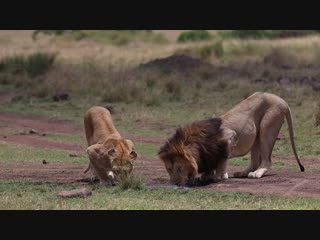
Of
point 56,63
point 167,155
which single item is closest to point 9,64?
point 56,63

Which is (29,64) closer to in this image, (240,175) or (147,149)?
(147,149)

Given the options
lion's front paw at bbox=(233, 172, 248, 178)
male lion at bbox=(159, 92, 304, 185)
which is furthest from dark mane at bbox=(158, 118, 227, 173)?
lion's front paw at bbox=(233, 172, 248, 178)

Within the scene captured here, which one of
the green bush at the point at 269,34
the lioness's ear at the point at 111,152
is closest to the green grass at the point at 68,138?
the lioness's ear at the point at 111,152

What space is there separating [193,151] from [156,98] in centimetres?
1250

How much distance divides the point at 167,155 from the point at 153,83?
52.1 feet

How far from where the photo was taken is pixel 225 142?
11695 millimetres

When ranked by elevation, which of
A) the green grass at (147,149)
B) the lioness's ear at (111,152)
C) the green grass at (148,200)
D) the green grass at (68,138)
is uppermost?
the lioness's ear at (111,152)

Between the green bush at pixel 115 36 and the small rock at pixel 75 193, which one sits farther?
the green bush at pixel 115 36

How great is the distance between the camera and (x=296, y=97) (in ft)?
76.6

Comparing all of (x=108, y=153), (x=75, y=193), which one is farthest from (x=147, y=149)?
(x=75, y=193)

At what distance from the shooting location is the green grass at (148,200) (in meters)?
9.53

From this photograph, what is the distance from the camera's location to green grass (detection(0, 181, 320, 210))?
31.3 ft

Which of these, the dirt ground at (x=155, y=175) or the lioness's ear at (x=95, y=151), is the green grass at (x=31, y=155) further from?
the lioness's ear at (x=95, y=151)

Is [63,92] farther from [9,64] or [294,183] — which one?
[294,183]
